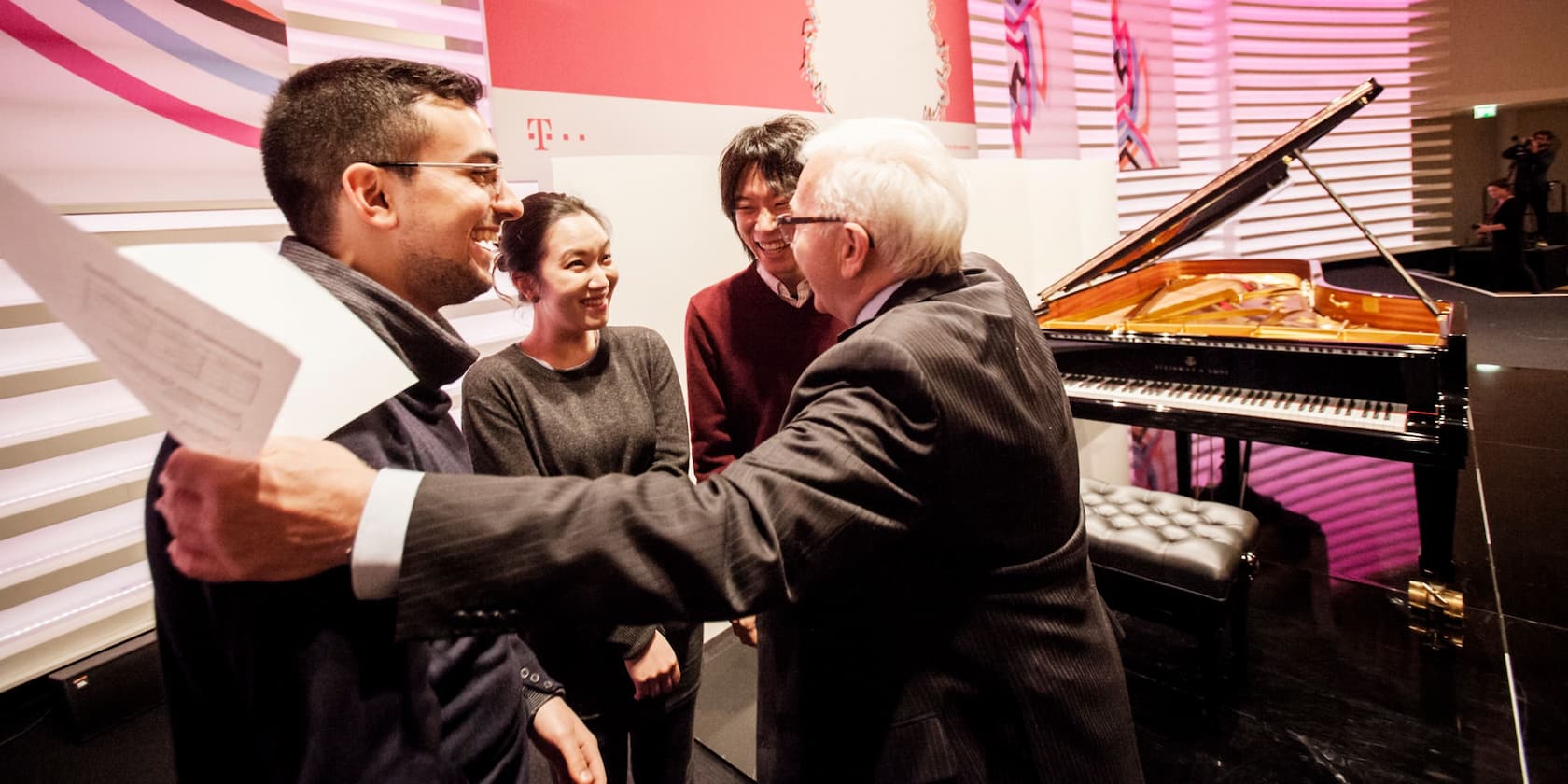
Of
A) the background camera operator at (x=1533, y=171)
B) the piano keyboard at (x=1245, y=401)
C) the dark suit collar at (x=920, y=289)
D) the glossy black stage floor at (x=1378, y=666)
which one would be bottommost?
the glossy black stage floor at (x=1378, y=666)

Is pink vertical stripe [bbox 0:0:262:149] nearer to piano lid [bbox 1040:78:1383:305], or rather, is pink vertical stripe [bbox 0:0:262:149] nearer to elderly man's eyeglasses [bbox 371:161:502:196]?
elderly man's eyeglasses [bbox 371:161:502:196]

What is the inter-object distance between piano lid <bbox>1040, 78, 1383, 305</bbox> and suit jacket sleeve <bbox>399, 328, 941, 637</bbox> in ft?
8.38

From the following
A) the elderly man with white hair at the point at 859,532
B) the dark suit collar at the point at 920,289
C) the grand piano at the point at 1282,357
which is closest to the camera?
the elderly man with white hair at the point at 859,532

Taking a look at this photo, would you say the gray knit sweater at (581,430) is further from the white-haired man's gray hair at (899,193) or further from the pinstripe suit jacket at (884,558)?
the white-haired man's gray hair at (899,193)

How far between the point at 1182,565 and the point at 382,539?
2490mm

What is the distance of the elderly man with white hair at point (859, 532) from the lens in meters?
0.79

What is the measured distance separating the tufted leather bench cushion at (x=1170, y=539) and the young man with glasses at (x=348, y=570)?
77.2 inches

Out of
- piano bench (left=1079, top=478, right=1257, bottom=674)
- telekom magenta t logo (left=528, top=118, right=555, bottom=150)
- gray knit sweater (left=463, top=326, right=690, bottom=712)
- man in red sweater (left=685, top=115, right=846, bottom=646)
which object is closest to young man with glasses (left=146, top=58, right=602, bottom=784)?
gray knit sweater (left=463, top=326, right=690, bottom=712)

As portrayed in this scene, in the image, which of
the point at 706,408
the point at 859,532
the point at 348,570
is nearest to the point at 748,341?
the point at 706,408

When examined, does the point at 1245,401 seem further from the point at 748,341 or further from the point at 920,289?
the point at 920,289

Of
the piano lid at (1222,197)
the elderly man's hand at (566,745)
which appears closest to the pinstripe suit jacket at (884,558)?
the elderly man's hand at (566,745)

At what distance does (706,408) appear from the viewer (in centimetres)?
228

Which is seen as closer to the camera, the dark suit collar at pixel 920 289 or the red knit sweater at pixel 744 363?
the dark suit collar at pixel 920 289

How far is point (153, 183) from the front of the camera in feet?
6.61
